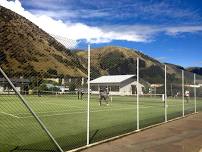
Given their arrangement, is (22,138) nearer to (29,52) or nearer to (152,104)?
(29,52)

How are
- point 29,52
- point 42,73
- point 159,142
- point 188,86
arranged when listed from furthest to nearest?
point 188,86 < point 159,142 < point 42,73 < point 29,52

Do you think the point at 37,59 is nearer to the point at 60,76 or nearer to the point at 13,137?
the point at 60,76

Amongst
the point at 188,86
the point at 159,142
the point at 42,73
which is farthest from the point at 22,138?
the point at 188,86

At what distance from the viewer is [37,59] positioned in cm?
916

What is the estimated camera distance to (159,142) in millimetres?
11711

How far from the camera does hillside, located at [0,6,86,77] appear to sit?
835 centimetres

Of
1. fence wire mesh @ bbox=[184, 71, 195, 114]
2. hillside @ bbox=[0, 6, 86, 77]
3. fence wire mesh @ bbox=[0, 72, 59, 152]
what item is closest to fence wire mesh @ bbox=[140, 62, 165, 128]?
fence wire mesh @ bbox=[184, 71, 195, 114]

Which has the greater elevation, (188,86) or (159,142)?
(188,86)

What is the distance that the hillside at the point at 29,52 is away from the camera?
27.4 ft

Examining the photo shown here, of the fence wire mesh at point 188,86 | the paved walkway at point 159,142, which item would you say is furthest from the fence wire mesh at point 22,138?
the fence wire mesh at point 188,86

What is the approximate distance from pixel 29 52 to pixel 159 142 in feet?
16.2

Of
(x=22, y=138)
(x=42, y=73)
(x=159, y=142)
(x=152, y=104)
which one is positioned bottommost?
(x=159, y=142)

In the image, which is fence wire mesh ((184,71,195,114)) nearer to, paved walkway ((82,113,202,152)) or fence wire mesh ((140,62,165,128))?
fence wire mesh ((140,62,165,128))

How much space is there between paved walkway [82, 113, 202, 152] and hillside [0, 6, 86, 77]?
8.05ft
